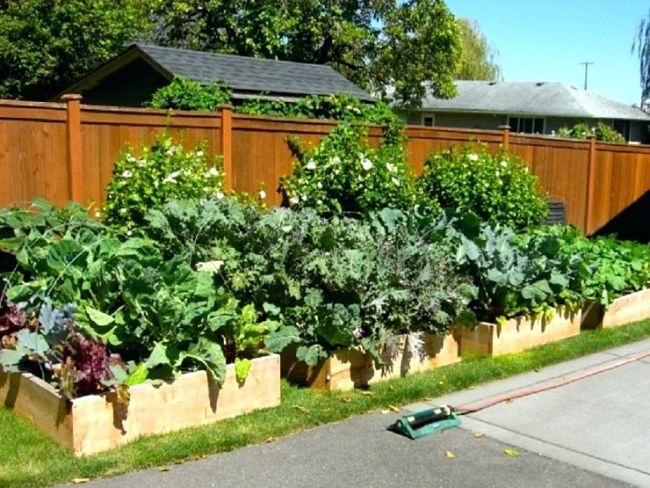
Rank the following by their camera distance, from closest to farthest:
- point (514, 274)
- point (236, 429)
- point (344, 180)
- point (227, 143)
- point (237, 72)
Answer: point (236, 429) < point (514, 274) < point (227, 143) < point (344, 180) < point (237, 72)

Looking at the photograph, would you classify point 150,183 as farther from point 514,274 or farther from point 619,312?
point 619,312

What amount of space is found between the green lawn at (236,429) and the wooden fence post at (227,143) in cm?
333

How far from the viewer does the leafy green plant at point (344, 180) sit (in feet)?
29.2

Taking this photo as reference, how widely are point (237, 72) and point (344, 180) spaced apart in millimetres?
6545

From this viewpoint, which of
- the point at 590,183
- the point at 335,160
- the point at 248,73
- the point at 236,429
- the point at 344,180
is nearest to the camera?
the point at 236,429

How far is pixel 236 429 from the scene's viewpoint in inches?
192

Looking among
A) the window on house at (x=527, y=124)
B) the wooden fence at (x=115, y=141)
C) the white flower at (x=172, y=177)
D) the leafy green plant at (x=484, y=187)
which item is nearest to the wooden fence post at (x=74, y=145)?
the wooden fence at (x=115, y=141)

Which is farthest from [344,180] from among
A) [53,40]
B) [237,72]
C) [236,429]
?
[53,40]

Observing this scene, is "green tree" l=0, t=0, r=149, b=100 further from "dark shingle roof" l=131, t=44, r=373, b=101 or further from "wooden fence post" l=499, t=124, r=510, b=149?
"wooden fence post" l=499, t=124, r=510, b=149

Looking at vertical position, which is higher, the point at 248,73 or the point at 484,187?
the point at 248,73

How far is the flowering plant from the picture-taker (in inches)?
284

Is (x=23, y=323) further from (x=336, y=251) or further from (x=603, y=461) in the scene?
(x=603, y=461)

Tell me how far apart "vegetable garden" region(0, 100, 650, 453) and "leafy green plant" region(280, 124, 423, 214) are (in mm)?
23

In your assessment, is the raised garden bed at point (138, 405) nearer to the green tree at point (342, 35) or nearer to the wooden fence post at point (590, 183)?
the wooden fence post at point (590, 183)
